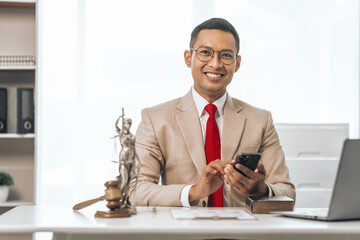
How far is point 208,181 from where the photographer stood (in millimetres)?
1699

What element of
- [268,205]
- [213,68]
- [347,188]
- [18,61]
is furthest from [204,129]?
[18,61]

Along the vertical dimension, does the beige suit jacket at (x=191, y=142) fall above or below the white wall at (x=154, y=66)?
below

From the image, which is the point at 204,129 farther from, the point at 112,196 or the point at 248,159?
the point at 112,196

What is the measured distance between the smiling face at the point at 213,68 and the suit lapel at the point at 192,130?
0.09 meters

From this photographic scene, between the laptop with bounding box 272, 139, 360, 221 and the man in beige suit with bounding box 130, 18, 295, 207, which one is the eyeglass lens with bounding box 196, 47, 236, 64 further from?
the laptop with bounding box 272, 139, 360, 221

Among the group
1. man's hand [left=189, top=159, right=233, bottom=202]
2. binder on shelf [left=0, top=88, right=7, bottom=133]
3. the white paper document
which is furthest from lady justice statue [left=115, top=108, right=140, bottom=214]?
binder on shelf [left=0, top=88, right=7, bottom=133]

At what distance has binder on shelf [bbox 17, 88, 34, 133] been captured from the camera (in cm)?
306

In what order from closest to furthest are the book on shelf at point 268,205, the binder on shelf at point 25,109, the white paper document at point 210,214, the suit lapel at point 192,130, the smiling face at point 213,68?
the white paper document at point 210,214, the book on shelf at point 268,205, the suit lapel at point 192,130, the smiling face at point 213,68, the binder on shelf at point 25,109

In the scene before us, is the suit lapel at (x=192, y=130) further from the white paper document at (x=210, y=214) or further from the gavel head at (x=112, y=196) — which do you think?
the gavel head at (x=112, y=196)

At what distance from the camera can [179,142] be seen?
2.12 metres

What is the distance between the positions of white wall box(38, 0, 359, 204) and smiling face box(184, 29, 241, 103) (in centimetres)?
137

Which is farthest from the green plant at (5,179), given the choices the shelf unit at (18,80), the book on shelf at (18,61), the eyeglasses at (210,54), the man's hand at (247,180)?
the man's hand at (247,180)

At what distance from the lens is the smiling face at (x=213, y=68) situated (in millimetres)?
2154

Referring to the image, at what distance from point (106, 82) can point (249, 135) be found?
1686 millimetres
